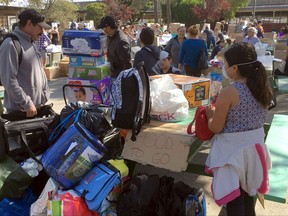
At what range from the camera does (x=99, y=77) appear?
5.57 meters

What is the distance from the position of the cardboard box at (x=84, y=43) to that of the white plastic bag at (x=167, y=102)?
251 cm

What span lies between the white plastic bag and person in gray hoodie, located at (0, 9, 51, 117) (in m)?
1.20

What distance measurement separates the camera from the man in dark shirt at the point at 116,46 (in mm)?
4848

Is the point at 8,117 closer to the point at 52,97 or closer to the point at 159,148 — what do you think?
the point at 159,148

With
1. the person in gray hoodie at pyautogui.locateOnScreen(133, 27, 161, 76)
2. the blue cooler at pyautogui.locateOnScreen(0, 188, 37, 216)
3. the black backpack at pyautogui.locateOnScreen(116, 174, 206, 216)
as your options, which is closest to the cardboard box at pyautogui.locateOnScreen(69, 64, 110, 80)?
the person in gray hoodie at pyautogui.locateOnScreen(133, 27, 161, 76)

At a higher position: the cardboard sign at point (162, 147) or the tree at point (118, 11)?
the tree at point (118, 11)

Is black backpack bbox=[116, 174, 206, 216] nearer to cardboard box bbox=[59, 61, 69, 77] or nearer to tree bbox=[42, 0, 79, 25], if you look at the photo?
cardboard box bbox=[59, 61, 69, 77]

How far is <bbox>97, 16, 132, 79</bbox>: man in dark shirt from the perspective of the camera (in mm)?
4848

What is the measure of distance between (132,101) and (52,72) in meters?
7.45

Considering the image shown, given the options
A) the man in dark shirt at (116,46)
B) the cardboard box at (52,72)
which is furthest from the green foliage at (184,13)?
the man in dark shirt at (116,46)

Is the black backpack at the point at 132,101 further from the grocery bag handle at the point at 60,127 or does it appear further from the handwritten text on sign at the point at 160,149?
the grocery bag handle at the point at 60,127

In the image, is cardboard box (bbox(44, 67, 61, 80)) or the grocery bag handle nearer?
the grocery bag handle

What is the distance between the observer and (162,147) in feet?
9.39

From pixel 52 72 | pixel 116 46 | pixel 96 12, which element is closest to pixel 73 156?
pixel 116 46
